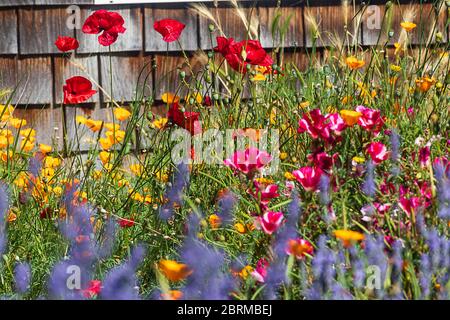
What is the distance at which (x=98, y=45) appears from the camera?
4.71 meters

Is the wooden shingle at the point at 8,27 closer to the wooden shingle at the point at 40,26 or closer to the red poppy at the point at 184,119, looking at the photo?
the wooden shingle at the point at 40,26

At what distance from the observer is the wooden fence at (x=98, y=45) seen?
15.2 feet

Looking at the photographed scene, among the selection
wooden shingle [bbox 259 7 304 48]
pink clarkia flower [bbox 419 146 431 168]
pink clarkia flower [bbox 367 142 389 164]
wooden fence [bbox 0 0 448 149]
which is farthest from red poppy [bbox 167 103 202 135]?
wooden shingle [bbox 259 7 304 48]

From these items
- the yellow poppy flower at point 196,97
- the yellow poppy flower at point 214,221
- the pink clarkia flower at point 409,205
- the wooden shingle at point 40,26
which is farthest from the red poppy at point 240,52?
the wooden shingle at point 40,26

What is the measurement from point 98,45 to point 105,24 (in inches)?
62.7

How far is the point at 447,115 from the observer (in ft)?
9.82

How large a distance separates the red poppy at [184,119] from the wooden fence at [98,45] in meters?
1.79

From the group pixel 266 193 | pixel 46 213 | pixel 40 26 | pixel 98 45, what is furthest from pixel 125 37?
pixel 266 193

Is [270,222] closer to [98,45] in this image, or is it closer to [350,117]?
[350,117]

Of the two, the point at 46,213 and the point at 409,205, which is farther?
the point at 46,213

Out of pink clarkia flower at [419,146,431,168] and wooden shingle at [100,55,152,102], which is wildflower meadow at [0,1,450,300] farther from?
wooden shingle at [100,55,152,102]
